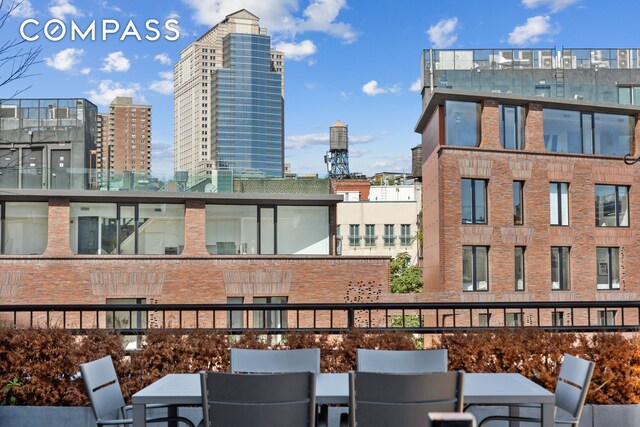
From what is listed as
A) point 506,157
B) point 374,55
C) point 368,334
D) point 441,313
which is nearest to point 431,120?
point 506,157

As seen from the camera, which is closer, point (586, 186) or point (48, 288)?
point (48, 288)

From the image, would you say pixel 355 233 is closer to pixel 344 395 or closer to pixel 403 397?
pixel 344 395

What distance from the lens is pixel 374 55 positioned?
14238cm

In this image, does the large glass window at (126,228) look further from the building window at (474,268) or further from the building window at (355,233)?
the building window at (355,233)

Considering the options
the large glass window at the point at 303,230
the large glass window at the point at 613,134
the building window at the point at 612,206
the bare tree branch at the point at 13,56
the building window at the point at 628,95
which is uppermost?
the building window at the point at 628,95

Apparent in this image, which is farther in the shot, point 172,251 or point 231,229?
point 231,229

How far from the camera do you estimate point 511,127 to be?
39594mm

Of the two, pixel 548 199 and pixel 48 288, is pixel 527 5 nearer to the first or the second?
pixel 548 199

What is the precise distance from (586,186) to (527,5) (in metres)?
67.9

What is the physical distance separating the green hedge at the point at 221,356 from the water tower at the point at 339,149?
120256 mm

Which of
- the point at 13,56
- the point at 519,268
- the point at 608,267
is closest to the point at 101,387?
the point at 13,56

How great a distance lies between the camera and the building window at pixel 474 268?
37.8 meters

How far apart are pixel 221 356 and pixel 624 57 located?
2736 inches

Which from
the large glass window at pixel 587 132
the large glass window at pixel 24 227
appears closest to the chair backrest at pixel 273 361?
the large glass window at pixel 24 227
